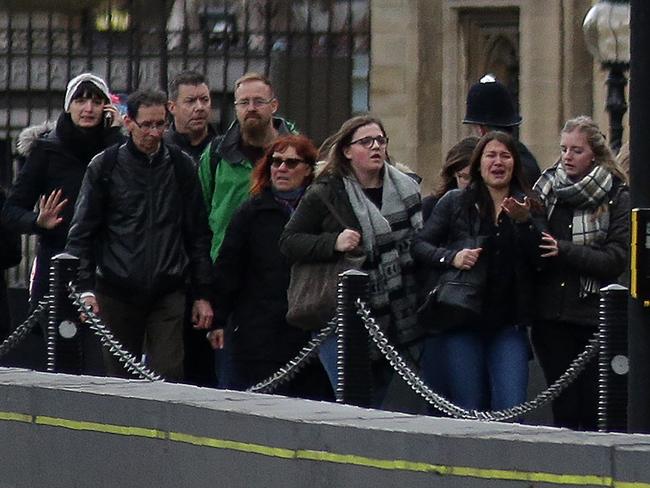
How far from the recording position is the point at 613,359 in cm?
897

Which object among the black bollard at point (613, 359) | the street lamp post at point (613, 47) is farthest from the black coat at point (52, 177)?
the street lamp post at point (613, 47)

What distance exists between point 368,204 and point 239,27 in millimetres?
6276

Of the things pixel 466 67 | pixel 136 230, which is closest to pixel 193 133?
pixel 136 230

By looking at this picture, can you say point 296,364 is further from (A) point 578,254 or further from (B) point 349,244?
(A) point 578,254

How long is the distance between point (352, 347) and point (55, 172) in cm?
284

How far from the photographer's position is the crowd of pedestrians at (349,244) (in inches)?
425

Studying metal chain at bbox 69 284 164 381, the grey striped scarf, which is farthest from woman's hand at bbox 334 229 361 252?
metal chain at bbox 69 284 164 381

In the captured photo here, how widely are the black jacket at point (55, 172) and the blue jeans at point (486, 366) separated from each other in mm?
2229

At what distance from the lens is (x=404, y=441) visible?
7395mm

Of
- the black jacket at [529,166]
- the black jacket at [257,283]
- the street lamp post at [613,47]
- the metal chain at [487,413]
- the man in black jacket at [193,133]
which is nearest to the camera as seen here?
the metal chain at [487,413]

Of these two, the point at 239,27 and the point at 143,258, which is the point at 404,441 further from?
the point at 239,27

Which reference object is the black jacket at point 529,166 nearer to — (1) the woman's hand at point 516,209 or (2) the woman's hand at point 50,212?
(1) the woman's hand at point 516,209

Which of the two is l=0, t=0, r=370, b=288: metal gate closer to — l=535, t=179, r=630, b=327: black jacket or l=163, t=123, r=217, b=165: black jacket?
l=163, t=123, r=217, b=165: black jacket

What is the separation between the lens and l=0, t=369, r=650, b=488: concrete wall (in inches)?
274
